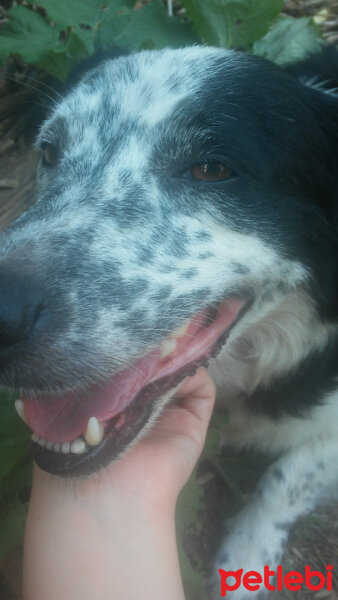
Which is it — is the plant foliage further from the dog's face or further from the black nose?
the black nose

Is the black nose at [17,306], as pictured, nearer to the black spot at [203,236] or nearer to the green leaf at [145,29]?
the black spot at [203,236]

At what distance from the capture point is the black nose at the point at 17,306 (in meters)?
1.16

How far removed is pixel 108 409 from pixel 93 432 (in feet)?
0.32

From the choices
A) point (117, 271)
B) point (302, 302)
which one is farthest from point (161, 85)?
point (302, 302)

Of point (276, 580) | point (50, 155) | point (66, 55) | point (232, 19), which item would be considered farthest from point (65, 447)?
point (232, 19)

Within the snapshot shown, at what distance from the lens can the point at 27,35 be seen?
2.56 metres

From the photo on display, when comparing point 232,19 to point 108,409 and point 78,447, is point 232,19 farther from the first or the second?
point 78,447

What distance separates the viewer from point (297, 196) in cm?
164

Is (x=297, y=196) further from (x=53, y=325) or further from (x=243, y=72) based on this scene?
(x=53, y=325)

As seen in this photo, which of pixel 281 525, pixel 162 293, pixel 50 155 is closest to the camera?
pixel 162 293

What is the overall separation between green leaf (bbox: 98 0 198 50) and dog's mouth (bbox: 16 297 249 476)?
1542 mm

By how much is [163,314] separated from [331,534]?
60.8 inches

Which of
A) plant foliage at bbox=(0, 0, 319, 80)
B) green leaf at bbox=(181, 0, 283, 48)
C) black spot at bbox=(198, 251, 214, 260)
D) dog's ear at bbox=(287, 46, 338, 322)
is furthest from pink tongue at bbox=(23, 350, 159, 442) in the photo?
green leaf at bbox=(181, 0, 283, 48)

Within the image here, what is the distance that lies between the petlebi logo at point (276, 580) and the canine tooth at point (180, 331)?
1.10 metres
